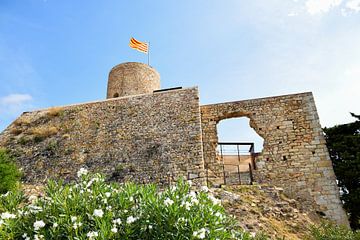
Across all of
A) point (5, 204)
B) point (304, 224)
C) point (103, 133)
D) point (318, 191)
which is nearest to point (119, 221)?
point (5, 204)

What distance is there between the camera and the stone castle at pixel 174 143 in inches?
389

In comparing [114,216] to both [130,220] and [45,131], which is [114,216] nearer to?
[130,220]

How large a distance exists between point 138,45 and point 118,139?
390 inches

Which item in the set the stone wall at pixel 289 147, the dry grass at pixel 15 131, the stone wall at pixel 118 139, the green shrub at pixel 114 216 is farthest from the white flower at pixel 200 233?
the dry grass at pixel 15 131

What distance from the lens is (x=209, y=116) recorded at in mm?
11633

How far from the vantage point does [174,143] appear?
35.3 feet

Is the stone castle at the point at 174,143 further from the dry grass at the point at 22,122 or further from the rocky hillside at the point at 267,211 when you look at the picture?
the rocky hillside at the point at 267,211

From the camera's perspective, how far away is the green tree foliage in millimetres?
9078

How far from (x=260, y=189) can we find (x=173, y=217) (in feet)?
21.9

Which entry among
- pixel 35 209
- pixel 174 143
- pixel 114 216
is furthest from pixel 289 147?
pixel 35 209

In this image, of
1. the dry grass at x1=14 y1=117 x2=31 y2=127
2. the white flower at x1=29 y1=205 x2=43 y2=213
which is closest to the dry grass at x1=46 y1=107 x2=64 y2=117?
the dry grass at x1=14 y1=117 x2=31 y2=127

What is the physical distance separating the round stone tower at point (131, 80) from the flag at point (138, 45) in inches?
66.7

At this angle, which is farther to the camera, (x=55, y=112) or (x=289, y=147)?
(x=55, y=112)

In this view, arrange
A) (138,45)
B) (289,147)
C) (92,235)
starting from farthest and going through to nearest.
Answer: (138,45), (289,147), (92,235)
